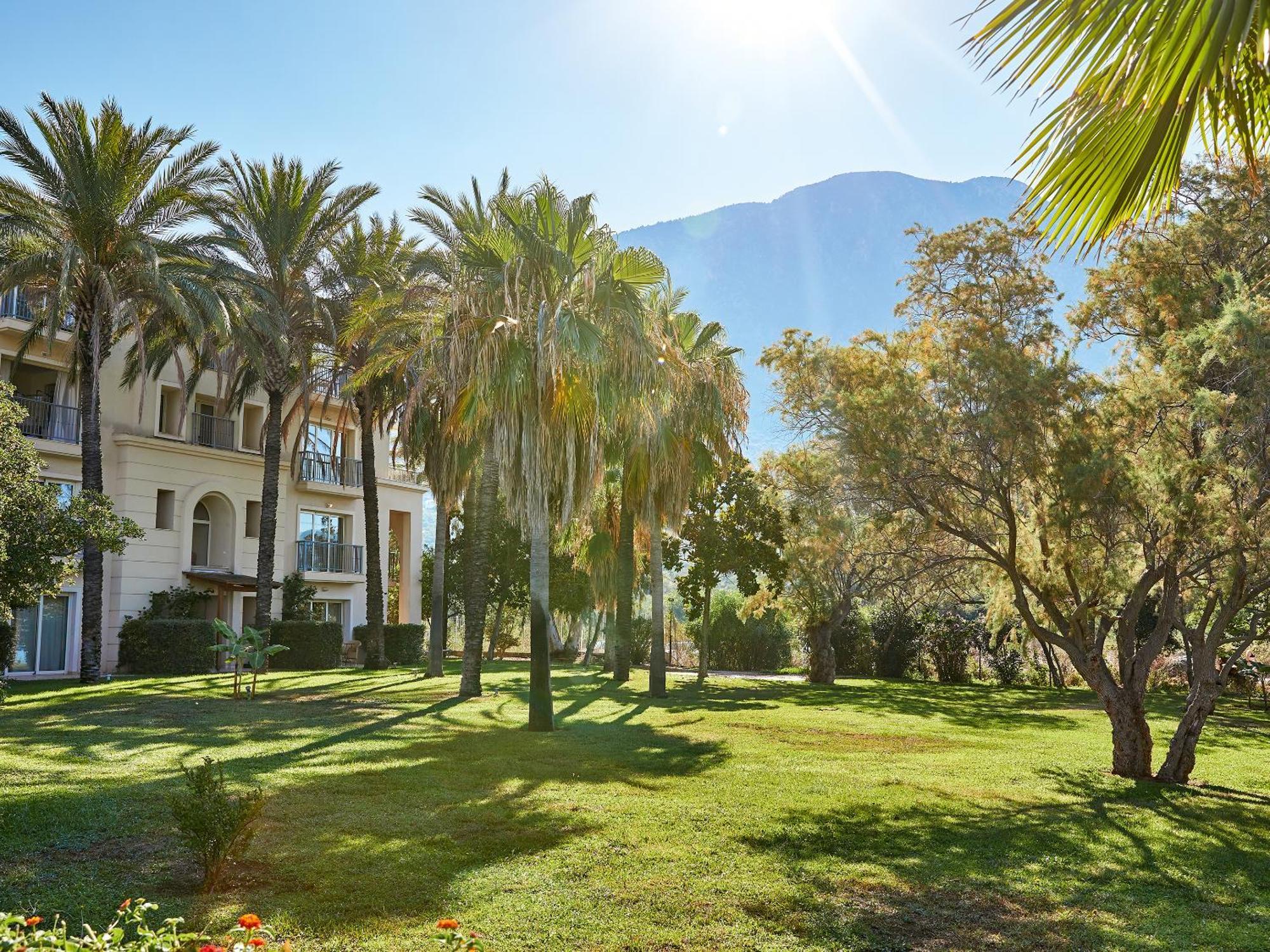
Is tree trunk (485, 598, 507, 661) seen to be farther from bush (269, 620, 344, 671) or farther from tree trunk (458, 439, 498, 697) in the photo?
tree trunk (458, 439, 498, 697)

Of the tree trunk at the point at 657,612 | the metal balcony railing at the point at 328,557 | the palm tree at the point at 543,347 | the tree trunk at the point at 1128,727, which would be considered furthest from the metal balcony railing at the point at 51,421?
the tree trunk at the point at 1128,727

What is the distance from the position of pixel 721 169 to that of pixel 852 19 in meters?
22.8

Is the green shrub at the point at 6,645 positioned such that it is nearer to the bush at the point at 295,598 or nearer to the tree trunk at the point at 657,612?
the bush at the point at 295,598

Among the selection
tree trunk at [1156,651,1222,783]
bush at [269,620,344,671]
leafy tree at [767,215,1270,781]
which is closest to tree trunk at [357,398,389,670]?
bush at [269,620,344,671]

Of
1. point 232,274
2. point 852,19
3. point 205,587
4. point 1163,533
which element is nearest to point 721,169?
point 232,274

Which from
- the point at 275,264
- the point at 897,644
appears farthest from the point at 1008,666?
the point at 275,264

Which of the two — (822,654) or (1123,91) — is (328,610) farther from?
(1123,91)

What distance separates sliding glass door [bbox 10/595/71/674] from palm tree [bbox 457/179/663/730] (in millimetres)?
16082

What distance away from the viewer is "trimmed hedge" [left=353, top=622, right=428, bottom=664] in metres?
33.2

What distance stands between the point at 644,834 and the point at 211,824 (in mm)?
3510

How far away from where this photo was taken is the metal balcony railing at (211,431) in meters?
29.6

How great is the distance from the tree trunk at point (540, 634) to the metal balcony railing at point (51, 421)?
17.0 metres

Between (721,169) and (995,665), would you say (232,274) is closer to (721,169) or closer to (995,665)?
(721,169)

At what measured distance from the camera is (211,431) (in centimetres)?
3022
